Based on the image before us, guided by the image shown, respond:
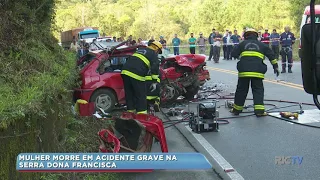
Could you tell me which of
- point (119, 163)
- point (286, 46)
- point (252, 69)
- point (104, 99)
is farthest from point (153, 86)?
point (286, 46)

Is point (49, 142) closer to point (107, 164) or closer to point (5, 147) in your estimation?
point (5, 147)

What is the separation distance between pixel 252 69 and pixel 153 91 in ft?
6.86

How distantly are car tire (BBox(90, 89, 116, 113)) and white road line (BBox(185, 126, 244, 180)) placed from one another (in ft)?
9.15

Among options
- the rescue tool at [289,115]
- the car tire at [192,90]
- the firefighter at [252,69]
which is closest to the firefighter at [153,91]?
the firefighter at [252,69]

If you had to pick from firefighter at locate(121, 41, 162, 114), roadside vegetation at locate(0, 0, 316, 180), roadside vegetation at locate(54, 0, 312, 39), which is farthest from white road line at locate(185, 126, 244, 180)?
roadside vegetation at locate(54, 0, 312, 39)

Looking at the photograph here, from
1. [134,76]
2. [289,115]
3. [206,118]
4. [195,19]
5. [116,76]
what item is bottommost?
[289,115]

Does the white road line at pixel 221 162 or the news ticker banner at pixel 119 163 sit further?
the white road line at pixel 221 162

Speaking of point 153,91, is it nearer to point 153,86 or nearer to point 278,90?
point 153,86

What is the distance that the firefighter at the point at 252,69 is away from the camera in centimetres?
847

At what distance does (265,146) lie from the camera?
627 centimetres

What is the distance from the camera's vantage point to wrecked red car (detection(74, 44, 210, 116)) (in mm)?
9180

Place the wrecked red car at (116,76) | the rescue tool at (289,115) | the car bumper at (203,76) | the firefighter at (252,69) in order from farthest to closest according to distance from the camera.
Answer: the car bumper at (203,76), the wrecked red car at (116,76), the firefighter at (252,69), the rescue tool at (289,115)

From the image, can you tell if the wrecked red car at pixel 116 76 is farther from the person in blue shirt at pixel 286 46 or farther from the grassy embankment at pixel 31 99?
the person in blue shirt at pixel 286 46

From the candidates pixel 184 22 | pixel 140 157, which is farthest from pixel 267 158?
pixel 184 22
